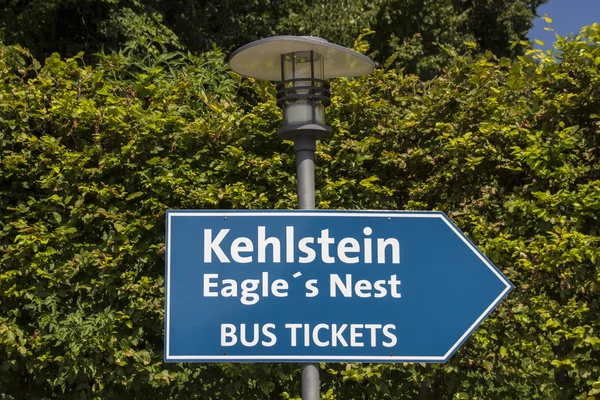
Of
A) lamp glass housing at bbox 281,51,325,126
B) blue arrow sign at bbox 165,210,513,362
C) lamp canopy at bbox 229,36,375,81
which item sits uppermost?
lamp canopy at bbox 229,36,375,81

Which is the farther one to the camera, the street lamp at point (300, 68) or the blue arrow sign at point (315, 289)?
the street lamp at point (300, 68)

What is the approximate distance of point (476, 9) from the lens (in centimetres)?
1895

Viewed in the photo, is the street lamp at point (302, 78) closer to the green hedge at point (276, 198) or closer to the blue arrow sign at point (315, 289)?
the blue arrow sign at point (315, 289)

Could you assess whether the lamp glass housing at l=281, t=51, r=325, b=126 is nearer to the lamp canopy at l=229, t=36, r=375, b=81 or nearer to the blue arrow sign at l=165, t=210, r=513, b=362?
the lamp canopy at l=229, t=36, r=375, b=81

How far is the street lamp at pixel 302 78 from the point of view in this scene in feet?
8.93

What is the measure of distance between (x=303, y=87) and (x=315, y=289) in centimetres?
80

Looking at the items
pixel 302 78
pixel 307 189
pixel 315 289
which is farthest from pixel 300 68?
pixel 315 289

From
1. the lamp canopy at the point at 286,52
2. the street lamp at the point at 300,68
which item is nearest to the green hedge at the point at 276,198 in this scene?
the lamp canopy at the point at 286,52

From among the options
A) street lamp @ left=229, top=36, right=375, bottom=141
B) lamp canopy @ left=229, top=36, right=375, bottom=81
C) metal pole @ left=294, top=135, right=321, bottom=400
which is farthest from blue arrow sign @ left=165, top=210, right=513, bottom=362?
lamp canopy @ left=229, top=36, right=375, bottom=81

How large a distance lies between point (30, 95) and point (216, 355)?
2799mm

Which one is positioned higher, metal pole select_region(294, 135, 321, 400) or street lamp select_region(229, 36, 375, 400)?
street lamp select_region(229, 36, 375, 400)

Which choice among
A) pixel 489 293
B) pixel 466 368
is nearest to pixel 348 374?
pixel 466 368

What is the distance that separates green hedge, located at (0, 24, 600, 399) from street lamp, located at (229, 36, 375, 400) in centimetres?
157

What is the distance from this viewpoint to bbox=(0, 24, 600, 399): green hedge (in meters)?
4.15
